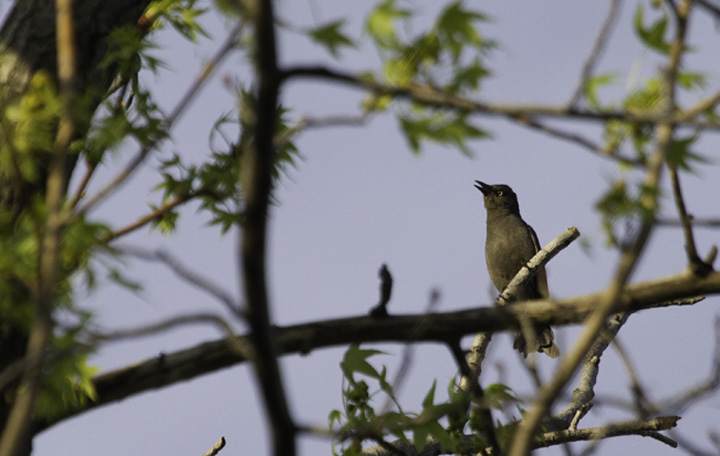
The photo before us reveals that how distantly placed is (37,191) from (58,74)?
0.55 metres

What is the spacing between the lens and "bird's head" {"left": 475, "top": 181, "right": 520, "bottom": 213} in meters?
9.46

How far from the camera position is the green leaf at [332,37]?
1819 millimetres

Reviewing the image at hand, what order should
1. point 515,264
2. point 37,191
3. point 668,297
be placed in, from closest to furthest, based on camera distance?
point 668,297 < point 37,191 < point 515,264

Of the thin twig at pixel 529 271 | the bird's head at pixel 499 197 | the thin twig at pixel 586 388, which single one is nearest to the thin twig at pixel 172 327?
the thin twig at pixel 529 271

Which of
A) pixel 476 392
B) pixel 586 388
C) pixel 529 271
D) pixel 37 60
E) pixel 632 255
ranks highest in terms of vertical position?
pixel 529 271

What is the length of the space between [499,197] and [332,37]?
7928 millimetres

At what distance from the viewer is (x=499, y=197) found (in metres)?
9.53

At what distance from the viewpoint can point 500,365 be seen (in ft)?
12.9

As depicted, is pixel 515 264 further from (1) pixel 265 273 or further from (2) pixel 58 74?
(1) pixel 265 273

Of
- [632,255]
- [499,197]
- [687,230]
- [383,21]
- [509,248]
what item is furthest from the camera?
[499,197]

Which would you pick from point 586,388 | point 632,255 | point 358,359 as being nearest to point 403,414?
point 358,359

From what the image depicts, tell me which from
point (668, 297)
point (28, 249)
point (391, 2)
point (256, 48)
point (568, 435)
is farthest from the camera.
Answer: point (568, 435)

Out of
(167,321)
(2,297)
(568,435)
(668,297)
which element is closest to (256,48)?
(167,321)

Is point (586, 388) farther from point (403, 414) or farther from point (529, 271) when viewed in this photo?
point (403, 414)
